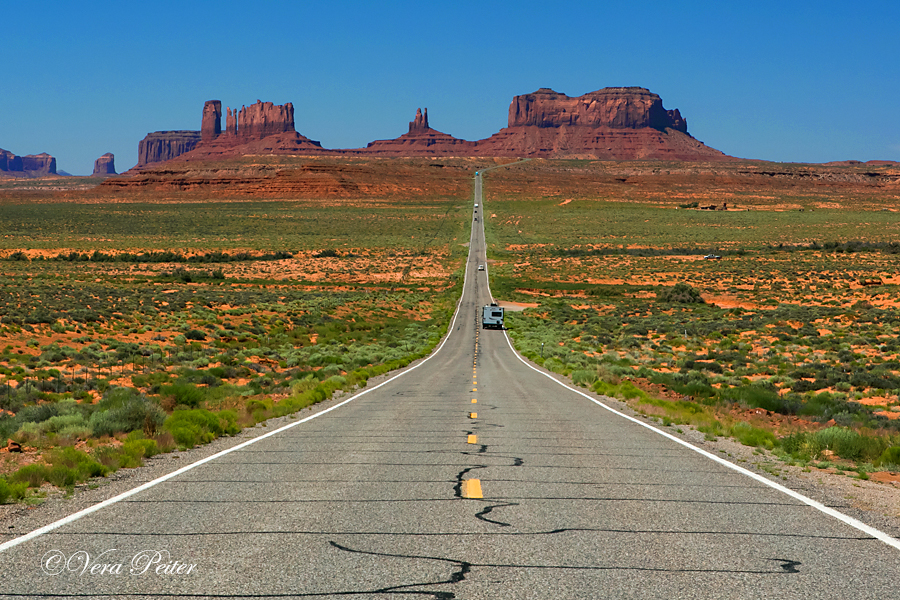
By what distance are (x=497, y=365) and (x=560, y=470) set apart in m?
24.3

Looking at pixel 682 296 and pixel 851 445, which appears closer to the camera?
pixel 851 445

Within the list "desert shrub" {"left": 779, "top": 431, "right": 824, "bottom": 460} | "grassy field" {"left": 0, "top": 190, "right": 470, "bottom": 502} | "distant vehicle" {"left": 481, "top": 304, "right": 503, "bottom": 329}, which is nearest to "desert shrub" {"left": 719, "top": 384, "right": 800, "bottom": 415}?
"desert shrub" {"left": 779, "top": 431, "right": 824, "bottom": 460}

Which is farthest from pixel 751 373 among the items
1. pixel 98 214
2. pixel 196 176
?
pixel 196 176

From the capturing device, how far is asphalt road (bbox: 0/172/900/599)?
16.0 feet

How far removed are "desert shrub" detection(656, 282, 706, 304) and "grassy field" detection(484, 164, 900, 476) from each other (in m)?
0.13

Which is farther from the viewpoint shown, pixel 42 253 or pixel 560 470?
pixel 42 253

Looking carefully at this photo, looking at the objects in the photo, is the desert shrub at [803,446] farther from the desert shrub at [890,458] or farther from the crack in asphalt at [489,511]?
the crack in asphalt at [489,511]

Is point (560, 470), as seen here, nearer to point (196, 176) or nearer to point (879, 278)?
point (879, 278)

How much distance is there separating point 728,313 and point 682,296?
8937mm

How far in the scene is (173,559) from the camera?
17.6 ft

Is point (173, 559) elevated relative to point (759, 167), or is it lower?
lower

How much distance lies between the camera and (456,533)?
20.0 ft

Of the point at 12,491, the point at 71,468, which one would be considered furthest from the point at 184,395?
the point at 12,491

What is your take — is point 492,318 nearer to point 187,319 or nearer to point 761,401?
point 187,319
